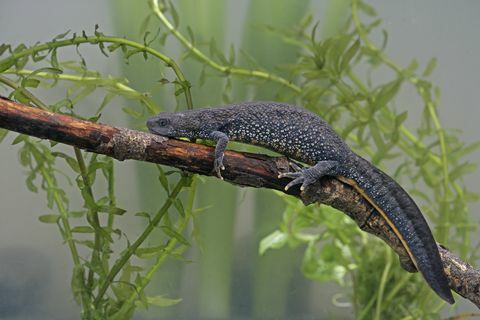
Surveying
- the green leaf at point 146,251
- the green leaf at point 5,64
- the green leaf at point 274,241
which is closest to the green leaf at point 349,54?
the green leaf at point 274,241

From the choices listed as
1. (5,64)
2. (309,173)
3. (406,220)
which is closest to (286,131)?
(309,173)

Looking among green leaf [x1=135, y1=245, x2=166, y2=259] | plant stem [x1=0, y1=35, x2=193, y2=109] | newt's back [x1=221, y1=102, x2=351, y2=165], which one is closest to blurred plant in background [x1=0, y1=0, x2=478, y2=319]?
plant stem [x1=0, y1=35, x2=193, y2=109]

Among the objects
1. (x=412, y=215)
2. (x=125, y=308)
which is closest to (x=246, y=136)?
(x=412, y=215)

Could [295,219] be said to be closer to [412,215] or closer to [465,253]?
[465,253]

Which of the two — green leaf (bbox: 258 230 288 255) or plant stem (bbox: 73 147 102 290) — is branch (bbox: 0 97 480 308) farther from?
green leaf (bbox: 258 230 288 255)

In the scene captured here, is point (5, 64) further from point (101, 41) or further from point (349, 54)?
point (349, 54)
